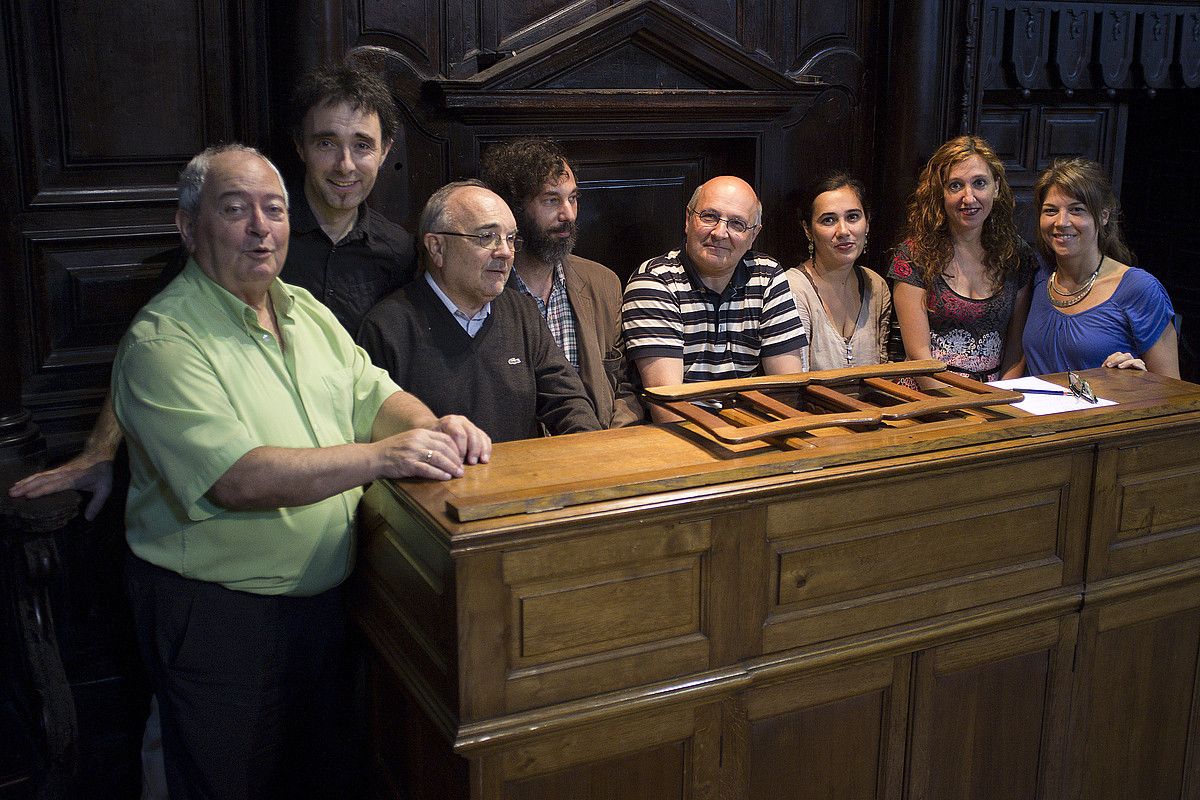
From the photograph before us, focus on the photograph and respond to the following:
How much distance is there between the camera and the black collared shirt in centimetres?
310

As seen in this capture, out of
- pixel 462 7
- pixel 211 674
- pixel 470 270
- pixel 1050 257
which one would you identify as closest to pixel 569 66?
pixel 462 7

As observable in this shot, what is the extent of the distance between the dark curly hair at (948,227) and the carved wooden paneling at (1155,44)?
1.34 meters

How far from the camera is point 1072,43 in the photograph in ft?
15.6

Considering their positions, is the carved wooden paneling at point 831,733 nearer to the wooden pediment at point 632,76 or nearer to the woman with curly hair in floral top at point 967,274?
the woman with curly hair in floral top at point 967,274

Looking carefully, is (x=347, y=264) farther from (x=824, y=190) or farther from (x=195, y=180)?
(x=824, y=190)

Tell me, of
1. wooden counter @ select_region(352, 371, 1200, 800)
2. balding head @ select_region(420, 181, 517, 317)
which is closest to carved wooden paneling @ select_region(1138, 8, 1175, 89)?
wooden counter @ select_region(352, 371, 1200, 800)

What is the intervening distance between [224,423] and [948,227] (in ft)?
8.50

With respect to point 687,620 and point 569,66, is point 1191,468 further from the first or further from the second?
point 569,66

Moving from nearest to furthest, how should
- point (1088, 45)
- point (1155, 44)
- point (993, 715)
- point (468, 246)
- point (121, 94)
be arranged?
point (993, 715)
point (468, 246)
point (121, 94)
point (1088, 45)
point (1155, 44)

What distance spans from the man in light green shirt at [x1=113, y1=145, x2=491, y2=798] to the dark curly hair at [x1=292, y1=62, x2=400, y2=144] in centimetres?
63

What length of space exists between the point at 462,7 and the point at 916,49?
1683 mm

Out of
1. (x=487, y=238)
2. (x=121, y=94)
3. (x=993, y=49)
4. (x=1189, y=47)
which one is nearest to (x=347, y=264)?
(x=487, y=238)

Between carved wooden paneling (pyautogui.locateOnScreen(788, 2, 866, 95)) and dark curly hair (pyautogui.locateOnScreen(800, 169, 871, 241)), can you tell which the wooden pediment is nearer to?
carved wooden paneling (pyautogui.locateOnScreen(788, 2, 866, 95))

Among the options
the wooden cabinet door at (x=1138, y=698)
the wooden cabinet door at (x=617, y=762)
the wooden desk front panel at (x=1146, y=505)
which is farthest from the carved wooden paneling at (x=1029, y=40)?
the wooden cabinet door at (x=617, y=762)
